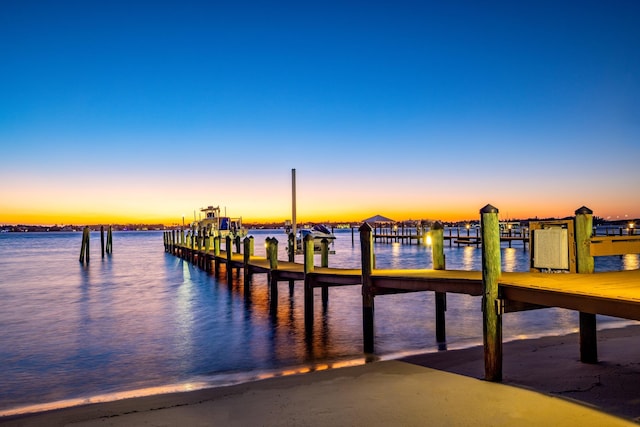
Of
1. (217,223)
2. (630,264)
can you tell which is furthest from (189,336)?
(217,223)

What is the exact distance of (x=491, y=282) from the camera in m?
7.23

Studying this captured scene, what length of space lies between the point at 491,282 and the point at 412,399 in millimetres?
2043

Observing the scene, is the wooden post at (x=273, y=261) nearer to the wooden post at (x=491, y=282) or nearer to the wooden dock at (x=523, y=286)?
the wooden dock at (x=523, y=286)

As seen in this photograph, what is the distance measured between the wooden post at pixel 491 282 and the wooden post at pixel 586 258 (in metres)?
1.49

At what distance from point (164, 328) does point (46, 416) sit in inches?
314

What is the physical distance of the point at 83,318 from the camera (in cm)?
1758

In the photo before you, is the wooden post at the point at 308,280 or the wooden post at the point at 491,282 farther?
the wooden post at the point at 308,280

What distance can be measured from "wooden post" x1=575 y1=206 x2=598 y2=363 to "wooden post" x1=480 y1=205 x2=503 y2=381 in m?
1.49

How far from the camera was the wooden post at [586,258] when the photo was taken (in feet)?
25.5

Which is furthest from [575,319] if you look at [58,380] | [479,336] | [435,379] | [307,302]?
[58,380]

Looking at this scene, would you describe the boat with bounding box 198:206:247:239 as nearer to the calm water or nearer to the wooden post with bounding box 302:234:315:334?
the calm water

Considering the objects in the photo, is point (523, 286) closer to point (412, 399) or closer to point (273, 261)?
point (412, 399)

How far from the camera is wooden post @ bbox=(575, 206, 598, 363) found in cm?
776

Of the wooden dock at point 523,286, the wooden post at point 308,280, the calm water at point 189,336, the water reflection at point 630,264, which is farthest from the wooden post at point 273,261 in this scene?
the water reflection at point 630,264
